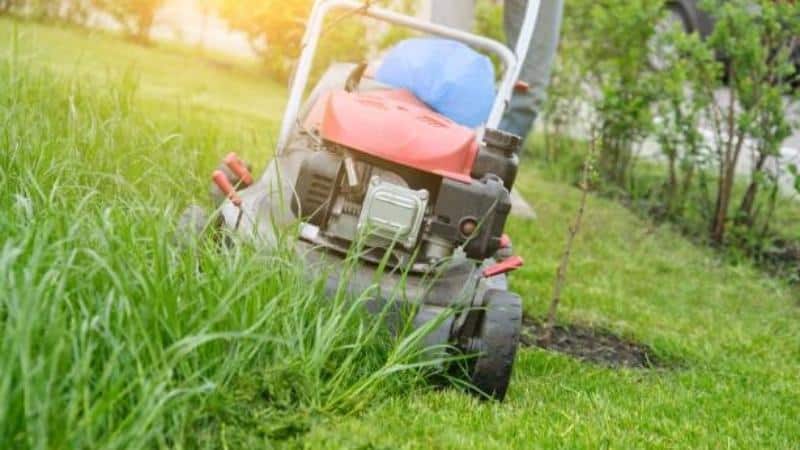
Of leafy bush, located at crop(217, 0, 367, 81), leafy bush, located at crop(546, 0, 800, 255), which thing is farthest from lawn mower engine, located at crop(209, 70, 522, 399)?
leafy bush, located at crop(217, 0, 367, 81)

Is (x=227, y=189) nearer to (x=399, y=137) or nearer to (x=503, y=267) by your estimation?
(x=399, y=137)

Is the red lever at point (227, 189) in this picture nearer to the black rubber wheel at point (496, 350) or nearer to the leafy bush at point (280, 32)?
the black rubber wheel at point (496, 350)

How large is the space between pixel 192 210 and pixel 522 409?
99 cm

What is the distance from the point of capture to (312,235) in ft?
10.5

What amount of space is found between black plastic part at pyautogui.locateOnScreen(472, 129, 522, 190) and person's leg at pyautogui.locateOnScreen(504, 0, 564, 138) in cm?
157

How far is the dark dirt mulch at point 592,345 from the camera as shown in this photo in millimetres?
3736

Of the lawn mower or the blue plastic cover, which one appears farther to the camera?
the blue plastic cover

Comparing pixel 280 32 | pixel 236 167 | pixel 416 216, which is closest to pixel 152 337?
pixel 416 216

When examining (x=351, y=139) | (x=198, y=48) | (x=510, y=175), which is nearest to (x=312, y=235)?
(x=351, y=139)

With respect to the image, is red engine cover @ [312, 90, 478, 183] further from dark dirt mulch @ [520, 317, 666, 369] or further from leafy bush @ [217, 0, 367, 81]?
leafy bush @ [217, 0, 367, 81]

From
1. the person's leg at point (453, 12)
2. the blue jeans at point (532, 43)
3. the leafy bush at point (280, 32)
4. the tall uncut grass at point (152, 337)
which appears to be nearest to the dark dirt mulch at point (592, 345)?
the tall uncut grass at point (152, 337)

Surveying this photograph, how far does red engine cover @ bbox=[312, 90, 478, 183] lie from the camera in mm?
3086

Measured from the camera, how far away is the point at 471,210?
10.1 ft

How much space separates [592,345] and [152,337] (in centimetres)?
172
